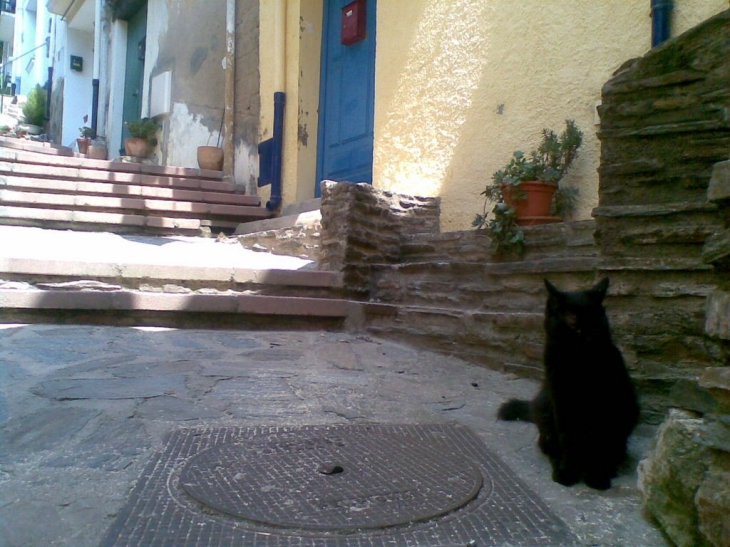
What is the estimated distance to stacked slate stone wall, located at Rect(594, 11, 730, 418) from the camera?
2.52 meters

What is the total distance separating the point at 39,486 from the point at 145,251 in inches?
140

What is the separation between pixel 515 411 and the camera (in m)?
2.66

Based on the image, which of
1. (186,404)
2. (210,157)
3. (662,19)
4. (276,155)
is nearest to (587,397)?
(186,404)

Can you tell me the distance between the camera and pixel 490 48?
15.3ft

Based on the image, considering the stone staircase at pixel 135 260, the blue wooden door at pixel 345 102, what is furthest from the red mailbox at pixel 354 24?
the stone staircase at pixel 135 260

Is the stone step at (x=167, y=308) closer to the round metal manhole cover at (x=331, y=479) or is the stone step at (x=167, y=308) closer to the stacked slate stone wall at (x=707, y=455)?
the round metal manhole cover at (x=331, y=479)

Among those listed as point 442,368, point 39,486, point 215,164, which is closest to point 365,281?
point 442,368

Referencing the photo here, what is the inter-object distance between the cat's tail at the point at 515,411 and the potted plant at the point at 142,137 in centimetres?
891

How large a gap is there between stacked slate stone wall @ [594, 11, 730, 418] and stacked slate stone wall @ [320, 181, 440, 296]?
6.84 ft

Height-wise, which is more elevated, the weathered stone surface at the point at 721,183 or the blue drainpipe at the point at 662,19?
the blue drainpipe at the point at 662,19

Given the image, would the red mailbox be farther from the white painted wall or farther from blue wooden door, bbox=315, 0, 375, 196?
the white painted wall

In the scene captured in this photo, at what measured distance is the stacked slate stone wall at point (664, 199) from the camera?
8.25 ft

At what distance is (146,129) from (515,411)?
353 inches

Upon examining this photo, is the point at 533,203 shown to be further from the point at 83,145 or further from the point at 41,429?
the point at 83,145
